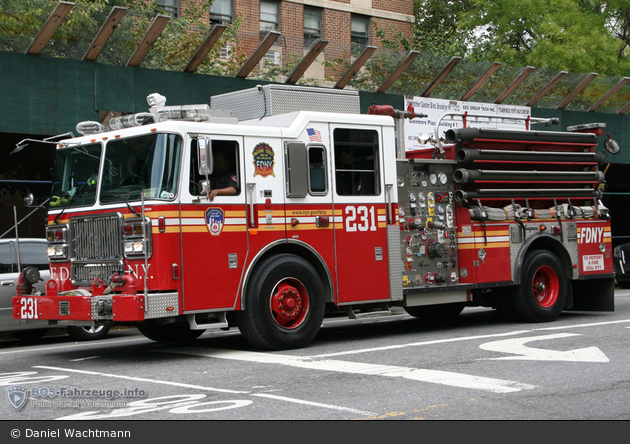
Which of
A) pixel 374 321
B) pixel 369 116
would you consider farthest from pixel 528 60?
pixel 369 116

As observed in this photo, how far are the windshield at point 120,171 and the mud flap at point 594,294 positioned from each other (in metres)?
7.75

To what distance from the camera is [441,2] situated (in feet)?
116

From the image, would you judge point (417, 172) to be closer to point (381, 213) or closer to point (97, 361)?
point (381, 213)

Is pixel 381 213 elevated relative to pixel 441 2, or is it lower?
lower

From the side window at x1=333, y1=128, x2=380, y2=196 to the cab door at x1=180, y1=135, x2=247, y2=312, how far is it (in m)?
1.48

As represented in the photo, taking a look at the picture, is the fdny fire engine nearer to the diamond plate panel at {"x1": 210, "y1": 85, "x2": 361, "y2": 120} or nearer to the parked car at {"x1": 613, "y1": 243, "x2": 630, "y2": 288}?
the diamond plate panel at {"x1": 210, "y1": 85, "x2": 361, "y2": 120}

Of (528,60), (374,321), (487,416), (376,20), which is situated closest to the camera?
(487,416)

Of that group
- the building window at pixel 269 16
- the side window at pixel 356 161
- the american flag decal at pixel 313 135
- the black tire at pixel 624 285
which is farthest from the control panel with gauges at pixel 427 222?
the building window at pixel 269 16

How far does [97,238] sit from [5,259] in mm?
3169

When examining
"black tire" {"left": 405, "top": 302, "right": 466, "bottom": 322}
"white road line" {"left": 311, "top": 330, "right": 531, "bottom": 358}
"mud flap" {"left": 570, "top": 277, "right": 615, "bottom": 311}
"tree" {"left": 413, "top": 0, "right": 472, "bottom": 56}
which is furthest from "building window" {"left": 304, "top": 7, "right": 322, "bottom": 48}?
"white road line" {"left": 311, "top": 330, "right": 531, "bottom": 358}

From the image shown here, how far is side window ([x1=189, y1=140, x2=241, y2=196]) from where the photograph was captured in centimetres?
905

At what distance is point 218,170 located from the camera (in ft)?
30.7

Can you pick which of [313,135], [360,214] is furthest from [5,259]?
[360,214]

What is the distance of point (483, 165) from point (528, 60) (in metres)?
16.2
